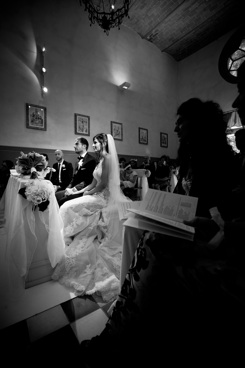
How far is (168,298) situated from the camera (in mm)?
628

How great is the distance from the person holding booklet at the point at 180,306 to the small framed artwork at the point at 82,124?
4.34 meters

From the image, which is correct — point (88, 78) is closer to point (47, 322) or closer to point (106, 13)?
point (106, 13)

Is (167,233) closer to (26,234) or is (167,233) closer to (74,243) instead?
(26,234)

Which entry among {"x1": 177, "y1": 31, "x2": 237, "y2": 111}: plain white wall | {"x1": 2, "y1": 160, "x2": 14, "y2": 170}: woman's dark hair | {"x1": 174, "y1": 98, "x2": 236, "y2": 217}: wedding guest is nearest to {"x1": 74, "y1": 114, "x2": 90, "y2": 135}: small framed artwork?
{"x1": 2, "y1": 160, "x2": 14, "y2": 170}: woman's dark hair

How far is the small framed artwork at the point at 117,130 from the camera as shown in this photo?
206 inches

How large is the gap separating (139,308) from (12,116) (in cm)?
437

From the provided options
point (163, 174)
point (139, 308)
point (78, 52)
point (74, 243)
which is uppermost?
point (78, 52)

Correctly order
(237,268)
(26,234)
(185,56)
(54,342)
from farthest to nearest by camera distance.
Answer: (185,56)
(26,234)
(54,342)
(237,268)

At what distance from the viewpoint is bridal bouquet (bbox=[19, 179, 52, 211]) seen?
4.33 feet

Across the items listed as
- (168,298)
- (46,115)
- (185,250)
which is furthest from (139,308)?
(46,115)

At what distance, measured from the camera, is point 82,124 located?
459 cm

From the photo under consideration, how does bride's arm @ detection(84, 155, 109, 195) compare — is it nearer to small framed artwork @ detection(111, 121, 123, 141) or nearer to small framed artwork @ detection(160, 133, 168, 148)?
small framed artwork @ detection(111, 121, 123, 141)

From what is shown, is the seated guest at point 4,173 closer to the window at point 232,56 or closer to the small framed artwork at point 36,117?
the small framed artwork at point 36,117

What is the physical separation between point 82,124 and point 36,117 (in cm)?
116
